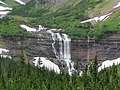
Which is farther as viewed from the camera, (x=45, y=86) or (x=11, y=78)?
(x=11, y=78)

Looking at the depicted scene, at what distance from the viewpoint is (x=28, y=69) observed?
19125 centimetres

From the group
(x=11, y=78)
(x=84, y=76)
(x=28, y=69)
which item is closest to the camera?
(x=84, y=76)

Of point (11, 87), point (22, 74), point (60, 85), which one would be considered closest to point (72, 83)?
point (60, 85)

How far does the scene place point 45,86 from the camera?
157375 millimetres

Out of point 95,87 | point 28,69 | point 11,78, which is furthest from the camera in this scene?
point 28,69

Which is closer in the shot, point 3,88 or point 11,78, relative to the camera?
point 3,88

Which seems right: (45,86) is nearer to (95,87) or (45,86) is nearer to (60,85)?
(60,85)

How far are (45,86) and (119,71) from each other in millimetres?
45646

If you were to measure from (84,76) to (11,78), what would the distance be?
30.4 meters

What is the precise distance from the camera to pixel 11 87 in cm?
15412

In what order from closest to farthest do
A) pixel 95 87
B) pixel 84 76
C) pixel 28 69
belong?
pixel 95 87 → pixel 84 76 → pixel 28 69

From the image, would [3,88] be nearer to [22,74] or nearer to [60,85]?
[60,85]

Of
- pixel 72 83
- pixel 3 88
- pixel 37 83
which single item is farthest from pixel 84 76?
pixel 3 88

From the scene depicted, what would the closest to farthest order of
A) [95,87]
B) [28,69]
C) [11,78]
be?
[95,87], [11,78], [28,69]
